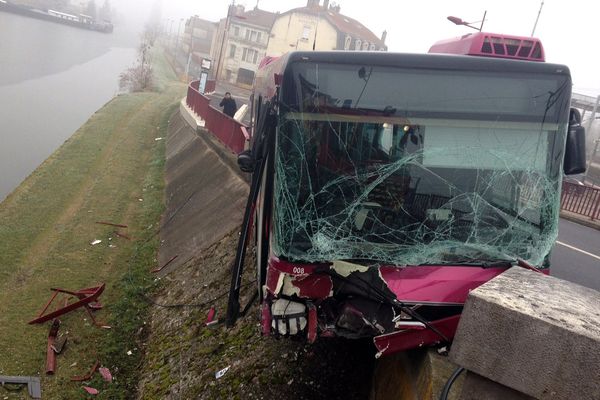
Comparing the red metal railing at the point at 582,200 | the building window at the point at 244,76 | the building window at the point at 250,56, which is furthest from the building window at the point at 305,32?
the red metal railing at the point at 582,200

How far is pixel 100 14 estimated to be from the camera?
450ft

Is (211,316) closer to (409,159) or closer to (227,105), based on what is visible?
(409,159)

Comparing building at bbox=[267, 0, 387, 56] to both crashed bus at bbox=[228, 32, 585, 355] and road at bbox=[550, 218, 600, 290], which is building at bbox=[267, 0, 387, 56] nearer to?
road at bbox=[550, 218, 600, 290]

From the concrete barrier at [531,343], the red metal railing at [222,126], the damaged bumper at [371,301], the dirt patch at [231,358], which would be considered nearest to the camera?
the concrete barrier at [531,343]

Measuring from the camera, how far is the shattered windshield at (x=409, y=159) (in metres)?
4.92

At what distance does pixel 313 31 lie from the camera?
2183 inches

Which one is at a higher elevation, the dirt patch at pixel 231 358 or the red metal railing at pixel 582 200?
the red metal railing at pixel 582 200

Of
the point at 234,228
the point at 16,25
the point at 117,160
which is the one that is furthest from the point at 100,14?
the point at 234,228

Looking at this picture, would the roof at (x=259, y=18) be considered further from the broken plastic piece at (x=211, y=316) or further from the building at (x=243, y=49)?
the broken plastic piece at (x=211, y=316)

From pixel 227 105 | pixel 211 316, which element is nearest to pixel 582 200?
pixel 227 105

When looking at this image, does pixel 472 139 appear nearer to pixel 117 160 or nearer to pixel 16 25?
pixel 117 160

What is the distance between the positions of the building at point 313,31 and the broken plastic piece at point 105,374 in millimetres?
50350

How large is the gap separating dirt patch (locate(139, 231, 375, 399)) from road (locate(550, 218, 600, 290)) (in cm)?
611

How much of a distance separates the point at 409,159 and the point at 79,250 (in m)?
9.94
